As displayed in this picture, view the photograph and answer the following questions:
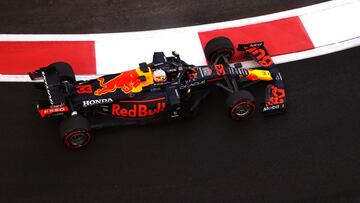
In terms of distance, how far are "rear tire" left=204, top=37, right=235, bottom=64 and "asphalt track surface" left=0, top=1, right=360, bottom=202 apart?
728mm

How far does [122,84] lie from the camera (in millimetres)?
6090

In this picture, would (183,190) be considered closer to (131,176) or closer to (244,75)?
(131,176)

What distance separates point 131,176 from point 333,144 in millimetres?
3039

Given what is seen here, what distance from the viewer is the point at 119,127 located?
250 inches

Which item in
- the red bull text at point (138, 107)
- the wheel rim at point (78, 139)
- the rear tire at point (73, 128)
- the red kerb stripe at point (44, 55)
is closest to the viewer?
the rear tire at point (73, 128)

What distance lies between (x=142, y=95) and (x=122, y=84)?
13.2 inches

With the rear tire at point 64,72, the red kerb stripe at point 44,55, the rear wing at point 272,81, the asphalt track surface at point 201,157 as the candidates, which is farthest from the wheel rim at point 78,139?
the rear wing at point 272,81

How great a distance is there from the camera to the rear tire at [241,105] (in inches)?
237

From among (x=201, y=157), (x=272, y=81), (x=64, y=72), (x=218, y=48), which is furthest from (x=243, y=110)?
(x=64, y=72)

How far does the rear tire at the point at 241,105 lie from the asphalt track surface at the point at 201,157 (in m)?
0.18

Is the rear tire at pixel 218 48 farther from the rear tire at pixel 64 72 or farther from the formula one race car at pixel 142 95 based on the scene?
the rear tire at pixel 64 72

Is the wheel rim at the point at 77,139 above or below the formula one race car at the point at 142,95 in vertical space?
below

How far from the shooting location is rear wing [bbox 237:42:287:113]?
6.39 m

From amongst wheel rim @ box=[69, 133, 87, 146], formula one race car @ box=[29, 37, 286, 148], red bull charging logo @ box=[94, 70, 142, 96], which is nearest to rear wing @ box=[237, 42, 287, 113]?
formula one race car @ box=[29, 37, 286, 148]
